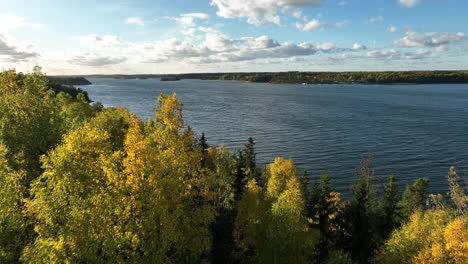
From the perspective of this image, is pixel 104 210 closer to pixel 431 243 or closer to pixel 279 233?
pixel 279 233

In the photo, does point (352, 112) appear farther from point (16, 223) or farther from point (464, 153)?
point (16, 223)

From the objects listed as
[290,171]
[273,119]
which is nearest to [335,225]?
[290,171]

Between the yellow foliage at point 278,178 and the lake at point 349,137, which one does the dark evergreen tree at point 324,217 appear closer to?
the yellow foliage at point 278,178

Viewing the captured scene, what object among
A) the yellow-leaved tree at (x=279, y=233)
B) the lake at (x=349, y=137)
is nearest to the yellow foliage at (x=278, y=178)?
the yellow-leaved tree at (x=279, y=233)

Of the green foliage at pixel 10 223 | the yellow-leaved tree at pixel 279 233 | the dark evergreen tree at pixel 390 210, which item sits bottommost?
the dark evergreen tree at pixel 390 210

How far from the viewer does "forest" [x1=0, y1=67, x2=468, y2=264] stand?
614 inches

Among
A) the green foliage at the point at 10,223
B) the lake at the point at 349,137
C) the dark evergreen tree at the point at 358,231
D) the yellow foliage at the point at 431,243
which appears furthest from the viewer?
the lake at the point at 349,137

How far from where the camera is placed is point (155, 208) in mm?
17234

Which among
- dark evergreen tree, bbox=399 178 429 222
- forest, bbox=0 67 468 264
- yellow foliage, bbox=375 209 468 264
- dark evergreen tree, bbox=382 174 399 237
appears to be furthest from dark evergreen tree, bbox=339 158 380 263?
dark evergreen tree, bbox=399 178 429 222

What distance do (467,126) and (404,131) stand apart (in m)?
26.5

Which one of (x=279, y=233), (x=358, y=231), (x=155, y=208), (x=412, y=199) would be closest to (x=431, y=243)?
(x=358, y=231)

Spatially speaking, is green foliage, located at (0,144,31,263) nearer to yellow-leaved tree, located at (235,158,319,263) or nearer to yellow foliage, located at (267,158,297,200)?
yellow-leaved tree, located at (235,158,319,263)

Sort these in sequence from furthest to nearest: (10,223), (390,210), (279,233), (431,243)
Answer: (390,210) < (279,233) < (431,243) < (10,223)

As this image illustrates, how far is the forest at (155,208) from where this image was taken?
15586mm
